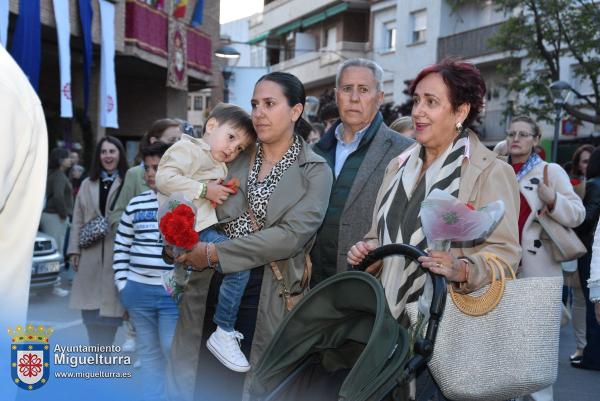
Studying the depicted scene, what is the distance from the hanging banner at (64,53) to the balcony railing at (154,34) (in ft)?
13.2

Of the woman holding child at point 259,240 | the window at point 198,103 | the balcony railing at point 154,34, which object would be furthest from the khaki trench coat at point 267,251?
the window at point 198,103

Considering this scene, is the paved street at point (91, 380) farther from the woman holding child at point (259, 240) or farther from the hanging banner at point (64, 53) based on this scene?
the hanging banner at point (64, 53)

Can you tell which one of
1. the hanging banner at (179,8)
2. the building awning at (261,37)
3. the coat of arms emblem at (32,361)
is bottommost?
the coat of arms emblem at (32,361)

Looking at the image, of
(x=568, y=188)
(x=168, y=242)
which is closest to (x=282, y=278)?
(x=168, y=242)

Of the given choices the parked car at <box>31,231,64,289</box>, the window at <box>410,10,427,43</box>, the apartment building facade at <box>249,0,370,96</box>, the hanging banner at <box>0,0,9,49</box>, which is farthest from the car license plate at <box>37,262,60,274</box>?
the apartment building facade at <box>249,0,370,96</box>

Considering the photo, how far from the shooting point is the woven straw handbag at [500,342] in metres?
2.75

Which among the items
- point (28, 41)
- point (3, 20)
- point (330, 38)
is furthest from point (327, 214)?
point (330, 38)

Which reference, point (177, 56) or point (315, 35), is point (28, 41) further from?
point (315, 35)

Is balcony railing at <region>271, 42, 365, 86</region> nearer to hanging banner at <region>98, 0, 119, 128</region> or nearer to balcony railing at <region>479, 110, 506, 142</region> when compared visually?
balcony railing at <region>479, 110, 506, 142</region>

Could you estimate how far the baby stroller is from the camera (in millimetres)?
2795

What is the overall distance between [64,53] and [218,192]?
1450cm

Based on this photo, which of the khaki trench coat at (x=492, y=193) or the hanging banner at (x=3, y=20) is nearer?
the khaki trench coat at (x=492, y=193)

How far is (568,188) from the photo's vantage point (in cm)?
640

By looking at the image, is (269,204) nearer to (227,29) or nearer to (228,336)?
(228,336)
